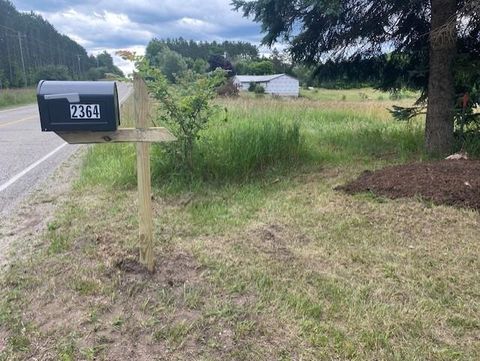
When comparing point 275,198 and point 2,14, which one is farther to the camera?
point 2,14

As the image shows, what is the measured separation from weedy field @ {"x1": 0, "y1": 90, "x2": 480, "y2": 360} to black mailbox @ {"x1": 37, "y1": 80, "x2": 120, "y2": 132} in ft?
3.40

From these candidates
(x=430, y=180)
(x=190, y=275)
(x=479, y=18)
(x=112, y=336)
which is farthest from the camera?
(x=479, y=18)

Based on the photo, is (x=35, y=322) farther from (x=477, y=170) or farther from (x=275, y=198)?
(x=477, y=170)

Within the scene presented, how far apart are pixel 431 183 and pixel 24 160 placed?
699 centimetres

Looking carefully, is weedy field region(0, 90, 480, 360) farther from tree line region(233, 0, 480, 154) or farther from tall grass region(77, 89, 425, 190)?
tree line region(233, 0, 480, 154)

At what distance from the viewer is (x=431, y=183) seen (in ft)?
14.9

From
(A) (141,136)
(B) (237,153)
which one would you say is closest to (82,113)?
(A) (141,136)

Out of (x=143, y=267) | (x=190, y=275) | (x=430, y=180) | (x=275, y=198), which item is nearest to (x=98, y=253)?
(x=143, y=267)

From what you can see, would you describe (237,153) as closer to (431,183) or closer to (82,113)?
(431,183)

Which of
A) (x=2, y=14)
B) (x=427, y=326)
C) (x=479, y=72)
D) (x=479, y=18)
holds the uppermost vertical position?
(x=2, y=14)

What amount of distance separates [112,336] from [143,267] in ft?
2.34

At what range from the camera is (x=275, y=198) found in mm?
4742

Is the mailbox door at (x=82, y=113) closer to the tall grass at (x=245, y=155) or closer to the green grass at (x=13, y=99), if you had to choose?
the tall grass at (x=245, y=155)

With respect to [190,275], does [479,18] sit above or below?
above
